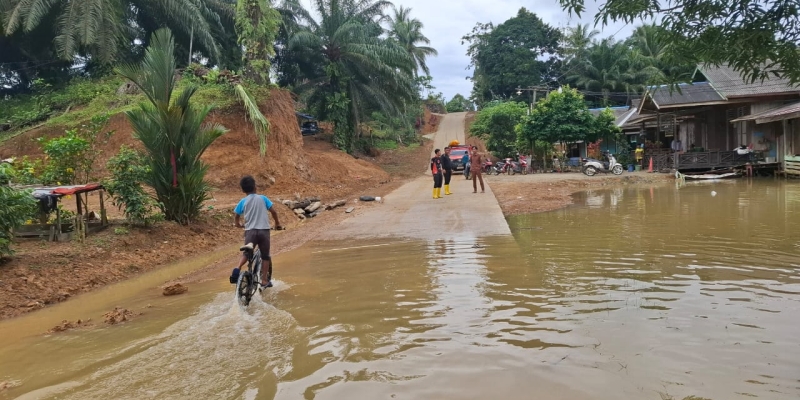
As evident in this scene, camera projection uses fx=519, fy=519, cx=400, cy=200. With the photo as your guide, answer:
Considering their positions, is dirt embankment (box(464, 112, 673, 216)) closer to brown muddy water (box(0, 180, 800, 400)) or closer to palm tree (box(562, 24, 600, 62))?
brown muddy water (box(0, 180, 800, 400))

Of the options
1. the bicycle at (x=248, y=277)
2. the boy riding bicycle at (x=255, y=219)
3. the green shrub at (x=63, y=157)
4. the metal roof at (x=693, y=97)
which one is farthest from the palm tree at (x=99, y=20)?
the metal roof at (x=693, y=97)

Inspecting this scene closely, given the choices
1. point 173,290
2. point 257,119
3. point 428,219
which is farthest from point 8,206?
point 257,119

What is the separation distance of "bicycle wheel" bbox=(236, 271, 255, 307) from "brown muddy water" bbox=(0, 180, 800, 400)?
132mm

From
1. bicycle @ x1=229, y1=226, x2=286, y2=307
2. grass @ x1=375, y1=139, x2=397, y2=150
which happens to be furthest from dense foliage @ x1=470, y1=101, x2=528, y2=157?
bicycle @ x1=229, y1=226, x2=286, y2=307

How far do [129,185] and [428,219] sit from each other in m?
6.59

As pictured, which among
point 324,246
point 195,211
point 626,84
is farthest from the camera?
point 626,84

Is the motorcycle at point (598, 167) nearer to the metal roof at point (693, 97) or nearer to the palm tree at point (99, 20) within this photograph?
the metal roof at point (693, 97)

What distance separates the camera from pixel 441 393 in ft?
12.0

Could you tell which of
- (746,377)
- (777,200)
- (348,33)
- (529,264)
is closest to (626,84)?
(348,33)

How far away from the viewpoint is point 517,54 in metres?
55.6

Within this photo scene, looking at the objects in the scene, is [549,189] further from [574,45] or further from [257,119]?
[574,45]

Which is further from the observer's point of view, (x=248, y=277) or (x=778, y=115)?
(x=778, y=115)

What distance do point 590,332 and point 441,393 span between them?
1.81 m

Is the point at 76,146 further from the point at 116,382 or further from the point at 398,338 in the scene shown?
the point at 398,338
